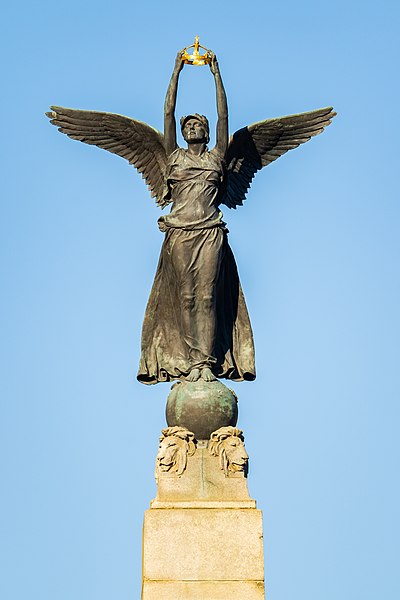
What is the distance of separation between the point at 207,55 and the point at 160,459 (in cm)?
516

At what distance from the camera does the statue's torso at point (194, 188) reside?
52.6 feet

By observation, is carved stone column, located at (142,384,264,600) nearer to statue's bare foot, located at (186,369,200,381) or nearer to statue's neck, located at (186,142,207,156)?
statue's bare foot, located at (186,369,200,381)

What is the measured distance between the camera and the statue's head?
1652 centimetres

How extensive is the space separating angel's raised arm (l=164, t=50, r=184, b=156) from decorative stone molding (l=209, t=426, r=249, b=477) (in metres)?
3.80

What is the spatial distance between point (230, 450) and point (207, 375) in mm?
A: 1102

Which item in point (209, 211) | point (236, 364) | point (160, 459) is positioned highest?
point (209, 211)

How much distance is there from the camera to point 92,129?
691 inches

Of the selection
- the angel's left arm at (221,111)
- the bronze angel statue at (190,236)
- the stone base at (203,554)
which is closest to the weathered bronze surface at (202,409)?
the bronze angel statue at (190,236)

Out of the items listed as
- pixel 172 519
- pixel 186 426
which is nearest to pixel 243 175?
pixel 186 426

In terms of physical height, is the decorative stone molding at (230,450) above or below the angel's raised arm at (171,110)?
below

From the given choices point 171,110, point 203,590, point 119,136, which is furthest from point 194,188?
point 203,590

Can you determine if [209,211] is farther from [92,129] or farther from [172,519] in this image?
[172,519]

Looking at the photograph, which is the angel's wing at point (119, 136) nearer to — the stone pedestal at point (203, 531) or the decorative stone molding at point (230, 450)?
the decorative stone molding at point (230, 450)

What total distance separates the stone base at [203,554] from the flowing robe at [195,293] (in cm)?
216
